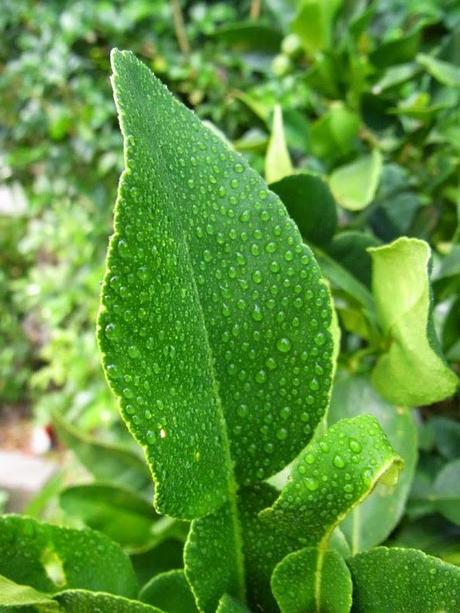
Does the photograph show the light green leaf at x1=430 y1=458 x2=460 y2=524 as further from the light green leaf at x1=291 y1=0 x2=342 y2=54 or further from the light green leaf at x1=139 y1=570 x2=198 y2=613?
the light green leaf at x1=291 y1=0 x2=342 y2=54

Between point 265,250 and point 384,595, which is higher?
point 265,250

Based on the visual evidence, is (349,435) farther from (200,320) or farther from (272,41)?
(272,41)

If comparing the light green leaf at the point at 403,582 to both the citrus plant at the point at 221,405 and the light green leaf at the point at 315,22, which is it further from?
the light green leaf at the point at 315,22

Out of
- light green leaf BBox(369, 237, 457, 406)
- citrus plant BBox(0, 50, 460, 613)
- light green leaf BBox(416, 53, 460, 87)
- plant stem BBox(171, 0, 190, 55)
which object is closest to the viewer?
citrus plant BBox(0, 50, 460, 613)

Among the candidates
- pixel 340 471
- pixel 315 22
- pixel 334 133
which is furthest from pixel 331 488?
pixel 315 22

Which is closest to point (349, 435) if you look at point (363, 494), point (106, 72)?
point (363, 494)

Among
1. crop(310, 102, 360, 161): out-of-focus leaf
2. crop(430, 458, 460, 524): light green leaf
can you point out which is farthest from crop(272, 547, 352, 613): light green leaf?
crop(310, 102, 360, 161): out-of-focus leaf
